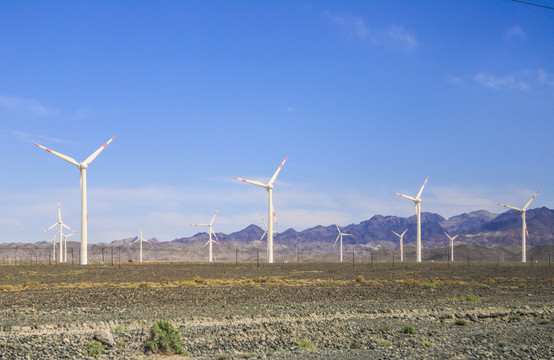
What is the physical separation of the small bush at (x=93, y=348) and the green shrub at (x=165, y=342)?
181 centimetres

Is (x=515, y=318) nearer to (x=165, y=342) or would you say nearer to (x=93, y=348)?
(x=165, y=342)

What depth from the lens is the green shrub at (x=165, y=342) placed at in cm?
2236

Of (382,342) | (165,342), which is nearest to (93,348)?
(165,342)

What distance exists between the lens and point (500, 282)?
62719 millimetres

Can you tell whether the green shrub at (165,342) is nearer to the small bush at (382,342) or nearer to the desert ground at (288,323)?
the desert ground at (288,323)

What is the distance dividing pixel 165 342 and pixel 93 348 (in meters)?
2.56

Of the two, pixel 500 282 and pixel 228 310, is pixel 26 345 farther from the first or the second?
pixel 500 282

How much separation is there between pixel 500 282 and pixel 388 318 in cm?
3452

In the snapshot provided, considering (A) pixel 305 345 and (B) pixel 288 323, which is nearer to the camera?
(A) pixel 305 345

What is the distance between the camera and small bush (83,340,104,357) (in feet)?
69.4

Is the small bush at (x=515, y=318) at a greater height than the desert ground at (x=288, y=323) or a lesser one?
lesser

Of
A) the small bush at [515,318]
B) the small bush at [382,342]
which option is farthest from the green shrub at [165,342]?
the small bush at [515,318]

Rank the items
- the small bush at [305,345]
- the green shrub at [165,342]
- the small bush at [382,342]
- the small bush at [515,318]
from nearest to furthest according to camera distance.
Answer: the green shrub at [165,342] < the small bush at [305,345] < the small bush at [382,342] < the small bush at [515,318]

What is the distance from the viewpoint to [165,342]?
73.5 feet
